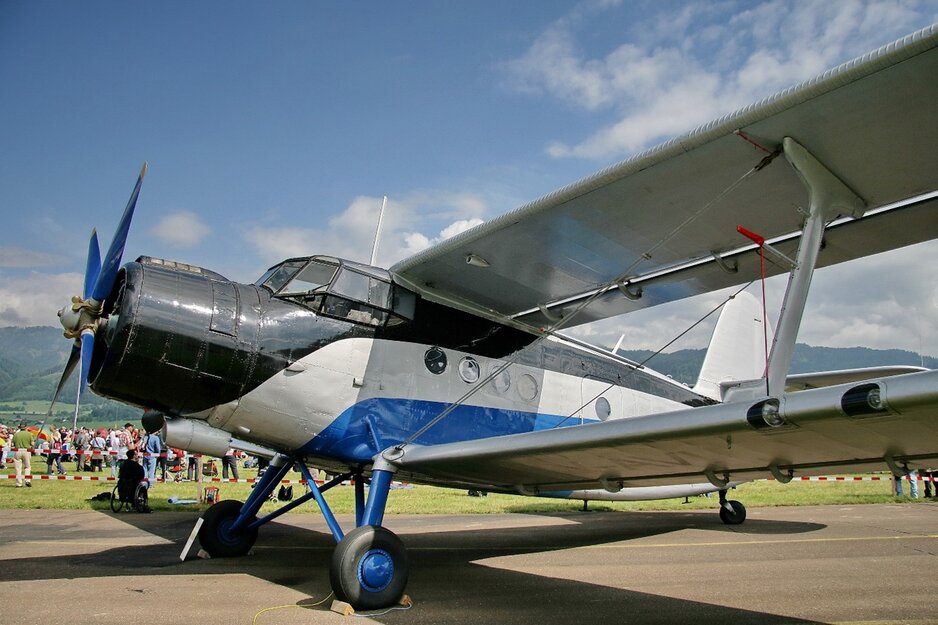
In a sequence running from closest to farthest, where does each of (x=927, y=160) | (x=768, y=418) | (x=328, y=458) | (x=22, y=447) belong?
(x=768, y=418)
(x=927, y=160)
(x=328, y=458)
(x=22, y=447)

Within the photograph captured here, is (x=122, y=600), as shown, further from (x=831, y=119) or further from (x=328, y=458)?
(x=831, y=119)

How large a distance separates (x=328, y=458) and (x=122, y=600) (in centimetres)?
206

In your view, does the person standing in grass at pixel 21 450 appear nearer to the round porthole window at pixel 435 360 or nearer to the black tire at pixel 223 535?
the black tire at pixel 223 535

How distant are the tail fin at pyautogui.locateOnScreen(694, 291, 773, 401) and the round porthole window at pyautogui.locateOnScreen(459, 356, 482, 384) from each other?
5447mm

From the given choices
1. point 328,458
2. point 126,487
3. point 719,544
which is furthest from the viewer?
point 126,487

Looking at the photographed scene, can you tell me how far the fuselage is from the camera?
5.47 meters

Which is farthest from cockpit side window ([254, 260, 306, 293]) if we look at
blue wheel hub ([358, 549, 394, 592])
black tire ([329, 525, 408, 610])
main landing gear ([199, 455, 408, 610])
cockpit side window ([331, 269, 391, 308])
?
blue wheel hub ([358, 549, 394, 592])

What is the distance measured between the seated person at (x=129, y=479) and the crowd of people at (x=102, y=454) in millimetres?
3667

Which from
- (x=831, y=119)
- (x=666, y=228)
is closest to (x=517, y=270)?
(x=666, y=228)

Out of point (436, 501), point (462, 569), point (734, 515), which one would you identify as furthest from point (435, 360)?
point (436, 501)

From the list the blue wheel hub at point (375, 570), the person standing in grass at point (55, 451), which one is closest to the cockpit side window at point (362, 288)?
the blue wheel hub at point (375, 570)

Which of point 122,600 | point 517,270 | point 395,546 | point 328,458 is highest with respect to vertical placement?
point 517,270

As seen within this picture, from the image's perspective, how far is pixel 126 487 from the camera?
12758 mm

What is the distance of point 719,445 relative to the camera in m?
4.64
